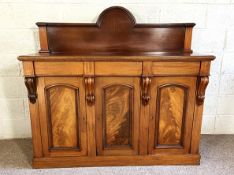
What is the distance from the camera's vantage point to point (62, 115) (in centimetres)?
167

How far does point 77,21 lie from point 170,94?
104 centimetres

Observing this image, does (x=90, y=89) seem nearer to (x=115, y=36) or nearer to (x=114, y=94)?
(x=114, y=94)

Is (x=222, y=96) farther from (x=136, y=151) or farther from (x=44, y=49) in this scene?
(x=44, y=49)

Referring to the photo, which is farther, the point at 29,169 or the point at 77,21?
the point at 77,21

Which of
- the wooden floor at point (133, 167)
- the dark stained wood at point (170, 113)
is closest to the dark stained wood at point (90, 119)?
the wooden floor at point (133, 167)

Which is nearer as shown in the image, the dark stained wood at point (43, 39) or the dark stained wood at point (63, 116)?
the dark stained wood at point (63, 116)

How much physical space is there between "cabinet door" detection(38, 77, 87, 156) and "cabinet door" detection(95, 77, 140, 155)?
0.13 meters

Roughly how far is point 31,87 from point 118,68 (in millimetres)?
647

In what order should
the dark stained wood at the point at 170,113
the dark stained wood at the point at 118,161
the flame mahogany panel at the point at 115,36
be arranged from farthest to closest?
1. the flame mahogany panel at the point at 115,36
2. the dark stained wood at the point at 118,161
3. the dark stained wood at the point at 170,113

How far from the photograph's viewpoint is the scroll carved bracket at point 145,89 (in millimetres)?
1575

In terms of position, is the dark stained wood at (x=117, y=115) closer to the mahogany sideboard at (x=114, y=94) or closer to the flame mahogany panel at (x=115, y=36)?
the mahogany sideboard at (x=114, y=94)

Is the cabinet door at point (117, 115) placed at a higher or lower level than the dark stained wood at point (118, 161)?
higher

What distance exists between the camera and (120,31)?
189 cm

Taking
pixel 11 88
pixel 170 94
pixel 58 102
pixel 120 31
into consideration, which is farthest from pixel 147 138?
pixel 11 88
